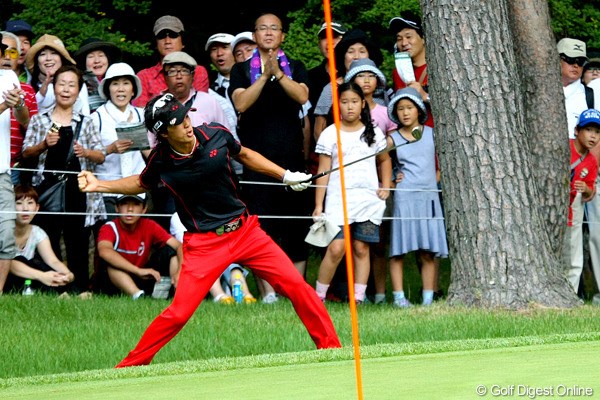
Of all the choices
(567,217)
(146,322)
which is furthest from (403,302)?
(146,322)

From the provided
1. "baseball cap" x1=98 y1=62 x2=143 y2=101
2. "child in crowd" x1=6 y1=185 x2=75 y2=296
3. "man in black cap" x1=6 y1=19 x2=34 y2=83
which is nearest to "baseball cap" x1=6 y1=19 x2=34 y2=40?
"man in black cap" x1=6 y1=19 x2=34 y2=83

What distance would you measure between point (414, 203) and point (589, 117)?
6.85 feet

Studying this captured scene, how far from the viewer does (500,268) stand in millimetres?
10430

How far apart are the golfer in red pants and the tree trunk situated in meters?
2.84

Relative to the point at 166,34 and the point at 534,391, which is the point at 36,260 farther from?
the point at 534,391

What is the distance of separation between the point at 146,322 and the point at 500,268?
2.99 metres

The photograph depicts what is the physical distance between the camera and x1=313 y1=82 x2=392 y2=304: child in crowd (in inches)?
449

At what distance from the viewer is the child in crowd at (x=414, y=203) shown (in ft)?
38.2

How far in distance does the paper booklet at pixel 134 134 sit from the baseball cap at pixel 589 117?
14.4 feet

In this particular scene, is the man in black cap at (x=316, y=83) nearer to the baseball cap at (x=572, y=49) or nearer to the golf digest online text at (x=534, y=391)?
the baseball cap at (x=572, y=49)

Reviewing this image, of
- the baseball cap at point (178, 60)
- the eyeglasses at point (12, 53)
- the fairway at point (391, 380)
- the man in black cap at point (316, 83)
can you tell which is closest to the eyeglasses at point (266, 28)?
the baseball cap at point (178, 60)

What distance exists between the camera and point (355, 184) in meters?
11.6

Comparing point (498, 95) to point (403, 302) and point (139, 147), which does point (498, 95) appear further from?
point (139, 147)

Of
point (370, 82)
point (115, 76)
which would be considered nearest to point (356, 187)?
point (370, 82)
